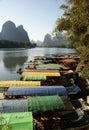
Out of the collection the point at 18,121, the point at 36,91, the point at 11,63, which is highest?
the point at 11,63

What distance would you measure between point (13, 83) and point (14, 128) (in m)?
10.6

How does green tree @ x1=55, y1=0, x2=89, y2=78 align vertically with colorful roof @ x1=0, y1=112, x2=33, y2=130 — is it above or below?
above

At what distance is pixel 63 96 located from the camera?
17484mm

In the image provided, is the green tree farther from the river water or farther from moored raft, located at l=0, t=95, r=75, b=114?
the river water

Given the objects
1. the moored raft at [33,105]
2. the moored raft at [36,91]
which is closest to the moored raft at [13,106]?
the moored raft at [33,105]

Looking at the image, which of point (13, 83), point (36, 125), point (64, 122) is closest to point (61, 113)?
point (64, 122)

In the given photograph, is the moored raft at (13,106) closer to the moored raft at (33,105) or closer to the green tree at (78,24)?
the moored raft at (33,105)

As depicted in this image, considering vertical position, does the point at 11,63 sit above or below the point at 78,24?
below

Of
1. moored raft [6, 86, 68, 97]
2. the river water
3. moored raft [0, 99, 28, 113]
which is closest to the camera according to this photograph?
moored raft [0, 99, 28, 113]

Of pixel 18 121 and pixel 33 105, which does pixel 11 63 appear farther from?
pixel 18 121

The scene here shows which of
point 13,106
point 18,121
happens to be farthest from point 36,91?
point 18,121

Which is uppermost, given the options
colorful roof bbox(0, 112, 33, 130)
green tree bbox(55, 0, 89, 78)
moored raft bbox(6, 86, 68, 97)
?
green tree bbox(55, 0, 89, 78)

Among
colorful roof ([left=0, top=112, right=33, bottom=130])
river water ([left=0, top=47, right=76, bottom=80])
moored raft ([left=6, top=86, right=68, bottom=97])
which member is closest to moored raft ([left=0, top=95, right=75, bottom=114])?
colorful roof ([left=0, top=112, right=33, bottom=130])

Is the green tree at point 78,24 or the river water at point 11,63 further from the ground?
the green tree at point 78,24
